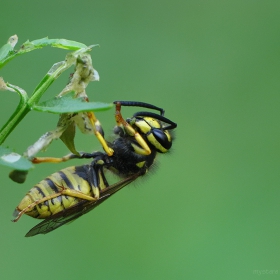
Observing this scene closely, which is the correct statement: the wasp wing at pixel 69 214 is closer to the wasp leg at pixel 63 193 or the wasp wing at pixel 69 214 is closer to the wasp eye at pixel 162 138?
the wasp leg at pixel 63 193

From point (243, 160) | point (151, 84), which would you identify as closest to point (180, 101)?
point (151, 84)

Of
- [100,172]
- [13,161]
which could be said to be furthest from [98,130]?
[13,161]

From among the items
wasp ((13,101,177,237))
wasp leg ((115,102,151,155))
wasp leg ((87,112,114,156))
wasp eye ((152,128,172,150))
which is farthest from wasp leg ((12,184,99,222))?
wasp eye ((152,128,172,150))

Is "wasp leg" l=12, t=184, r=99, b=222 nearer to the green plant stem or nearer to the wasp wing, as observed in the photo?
the wasp wing

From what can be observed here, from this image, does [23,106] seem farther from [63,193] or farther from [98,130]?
[63,193]

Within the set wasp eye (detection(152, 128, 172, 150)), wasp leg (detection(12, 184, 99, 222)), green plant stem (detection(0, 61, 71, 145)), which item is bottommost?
wasp leg (detection(12, 184, 99, 222))
